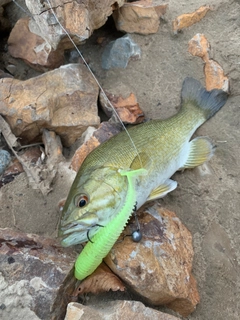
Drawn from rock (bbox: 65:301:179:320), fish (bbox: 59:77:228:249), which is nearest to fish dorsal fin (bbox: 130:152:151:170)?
fish (bbox: 59:77:228:249)

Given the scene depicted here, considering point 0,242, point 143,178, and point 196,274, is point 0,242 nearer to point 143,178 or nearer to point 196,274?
point 143,178

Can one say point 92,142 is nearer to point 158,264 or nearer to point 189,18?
point 158,264

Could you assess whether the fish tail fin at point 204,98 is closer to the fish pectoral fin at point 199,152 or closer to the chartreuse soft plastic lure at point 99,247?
the fish pectoral fin at point 199,152

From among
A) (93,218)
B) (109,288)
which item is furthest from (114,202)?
(109,288)

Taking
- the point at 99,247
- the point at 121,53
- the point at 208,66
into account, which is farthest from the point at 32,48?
the point at 99,247

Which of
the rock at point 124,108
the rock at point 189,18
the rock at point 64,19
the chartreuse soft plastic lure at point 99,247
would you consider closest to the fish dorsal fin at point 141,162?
the chartreuse soft plastic lure at point 99,247

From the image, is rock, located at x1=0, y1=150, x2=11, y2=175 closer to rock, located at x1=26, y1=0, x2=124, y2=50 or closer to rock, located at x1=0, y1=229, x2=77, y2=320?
rock, located at x1=0, y1=229, x2=77, y2=320
